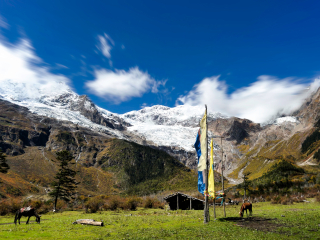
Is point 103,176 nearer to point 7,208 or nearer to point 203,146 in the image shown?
point 7,208

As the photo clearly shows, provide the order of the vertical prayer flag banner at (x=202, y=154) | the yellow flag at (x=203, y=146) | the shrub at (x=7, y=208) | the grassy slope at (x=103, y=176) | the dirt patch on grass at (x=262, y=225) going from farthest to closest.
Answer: the grassy slope at (x=103, y=176) < the shrub at (x=7, y=208) < the vertical prayer flag banner at (x=202, y=154) < the yellow flag at (x=203, y=146) < the dirt patch on grass at (x=262, y=225)

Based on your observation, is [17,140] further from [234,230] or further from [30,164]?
[234,230]

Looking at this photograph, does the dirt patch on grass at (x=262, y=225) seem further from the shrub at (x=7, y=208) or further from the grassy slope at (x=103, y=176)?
the grassy slope at (x=103, y=176)

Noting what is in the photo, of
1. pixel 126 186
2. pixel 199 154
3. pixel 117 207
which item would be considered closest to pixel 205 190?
pixel 199 154

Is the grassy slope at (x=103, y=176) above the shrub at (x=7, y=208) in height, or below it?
above

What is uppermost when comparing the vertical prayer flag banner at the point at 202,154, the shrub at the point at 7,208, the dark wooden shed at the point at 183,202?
the vertical prayer flag banner at the point at 202,154

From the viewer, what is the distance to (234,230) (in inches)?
659

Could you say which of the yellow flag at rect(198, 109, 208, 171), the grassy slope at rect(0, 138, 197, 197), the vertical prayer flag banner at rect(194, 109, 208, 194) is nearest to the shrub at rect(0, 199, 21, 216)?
the vertical prayer flag banner at rect(194, 109, 208, 194)

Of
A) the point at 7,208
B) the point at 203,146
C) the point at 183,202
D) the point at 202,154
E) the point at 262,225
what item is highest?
the point at 203,146

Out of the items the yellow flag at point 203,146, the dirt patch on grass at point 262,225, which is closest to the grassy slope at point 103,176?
the yellow flag at point 203,146

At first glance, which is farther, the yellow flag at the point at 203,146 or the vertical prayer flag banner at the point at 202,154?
Result: the vertical prayer flag banner at the point at 202,154

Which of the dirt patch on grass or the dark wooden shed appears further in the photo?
the dark wooden shed

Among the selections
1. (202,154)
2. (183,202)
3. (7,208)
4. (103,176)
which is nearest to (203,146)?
(202,154)

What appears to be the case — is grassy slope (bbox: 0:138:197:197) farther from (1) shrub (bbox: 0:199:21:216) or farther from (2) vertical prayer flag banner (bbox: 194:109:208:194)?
(2) vertical prayer flag banner (bbox: 194:109:208:194)
